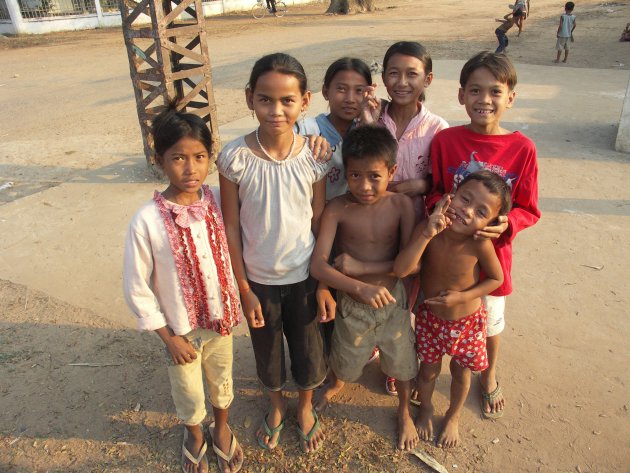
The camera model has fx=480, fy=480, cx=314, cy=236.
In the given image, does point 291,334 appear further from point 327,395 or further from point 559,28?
point 559,28

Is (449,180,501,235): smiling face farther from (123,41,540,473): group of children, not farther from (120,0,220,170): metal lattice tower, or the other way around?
(120,0,220,170): metal lattice tower

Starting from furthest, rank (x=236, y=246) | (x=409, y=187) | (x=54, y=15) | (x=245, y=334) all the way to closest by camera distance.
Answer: (x=54, y=15)
(x=245, y=334)
(x=409, y=187)
(x=236, y=246)

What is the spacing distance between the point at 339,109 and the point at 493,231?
34.2 inches

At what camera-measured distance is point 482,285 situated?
2.05 meters

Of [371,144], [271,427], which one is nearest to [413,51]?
[371,144]

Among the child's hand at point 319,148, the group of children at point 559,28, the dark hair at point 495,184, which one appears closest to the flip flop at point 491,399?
the dark hair at point 495,184

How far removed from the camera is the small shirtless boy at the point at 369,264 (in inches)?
77.4

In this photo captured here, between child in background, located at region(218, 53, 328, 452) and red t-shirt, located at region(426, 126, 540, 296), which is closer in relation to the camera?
child in background, located at region(218, 53, 328, 452)

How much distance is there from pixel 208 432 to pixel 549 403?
175 cm

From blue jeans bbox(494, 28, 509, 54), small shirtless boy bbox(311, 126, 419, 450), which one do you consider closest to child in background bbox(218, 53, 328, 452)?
small shirtless boy bbox(311, 126, 419, 450)

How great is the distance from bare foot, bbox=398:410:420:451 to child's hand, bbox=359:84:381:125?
141 cm

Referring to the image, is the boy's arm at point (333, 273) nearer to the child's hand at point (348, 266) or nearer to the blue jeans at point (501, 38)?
the child's hand at point (348, 266)

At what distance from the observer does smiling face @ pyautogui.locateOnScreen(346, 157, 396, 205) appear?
194 centimetres

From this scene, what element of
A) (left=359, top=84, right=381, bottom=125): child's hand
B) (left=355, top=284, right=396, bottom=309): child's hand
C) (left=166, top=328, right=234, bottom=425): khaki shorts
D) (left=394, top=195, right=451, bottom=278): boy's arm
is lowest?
(left=166, top=328, right=234, bottom=425): khaki shorts
